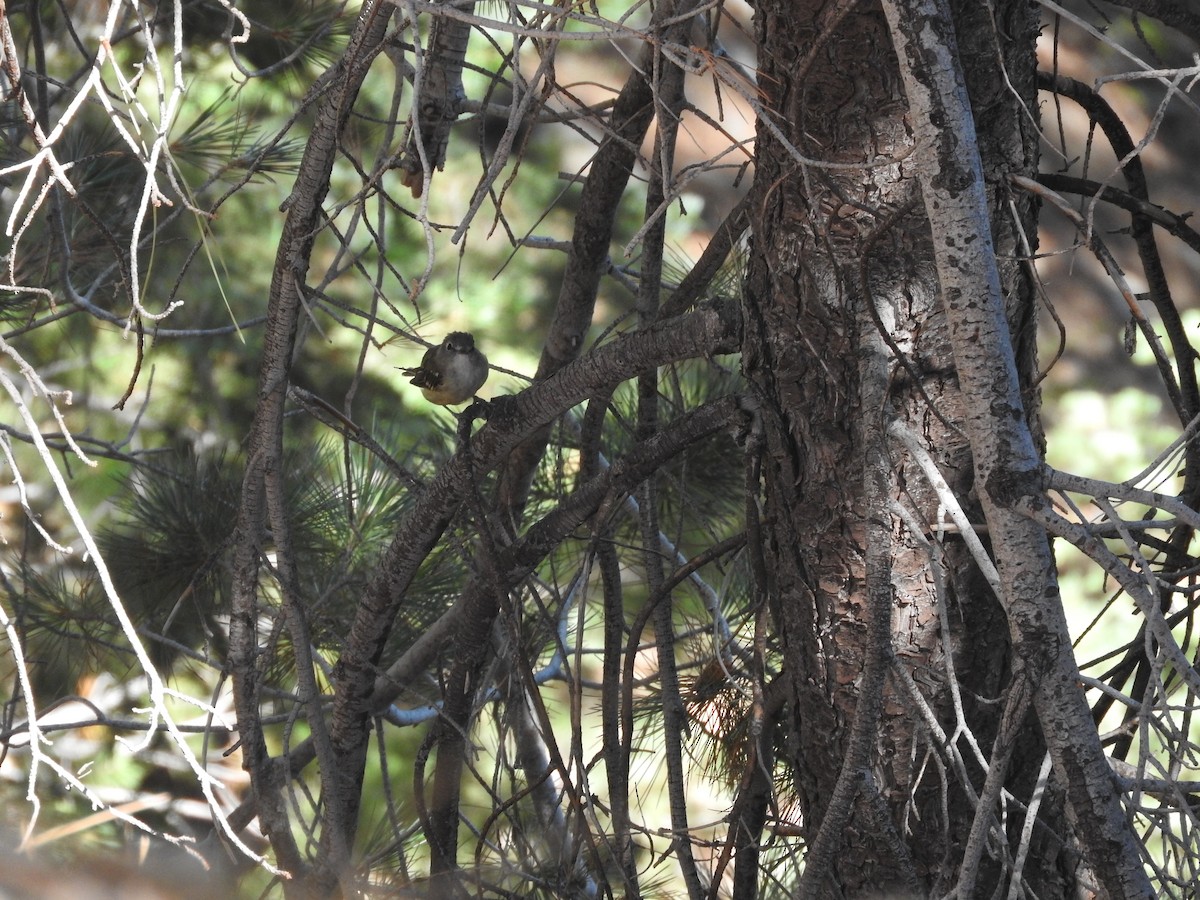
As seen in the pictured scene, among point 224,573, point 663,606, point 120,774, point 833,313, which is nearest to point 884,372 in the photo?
point 833,313

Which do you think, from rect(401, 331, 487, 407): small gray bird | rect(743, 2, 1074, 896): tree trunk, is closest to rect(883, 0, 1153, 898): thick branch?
rect(743, 2, 1074, 896): tree trunk

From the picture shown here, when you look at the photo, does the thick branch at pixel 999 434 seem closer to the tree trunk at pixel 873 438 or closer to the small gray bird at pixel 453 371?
the tree trunk at pixel 873 438

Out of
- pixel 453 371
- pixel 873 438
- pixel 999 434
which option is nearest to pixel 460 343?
pixel 453 371

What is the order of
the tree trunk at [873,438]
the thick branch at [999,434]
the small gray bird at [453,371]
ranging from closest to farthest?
the thick branch at [999,434] < the tree trunk at [873,438] < the small gray bird at [453,371]

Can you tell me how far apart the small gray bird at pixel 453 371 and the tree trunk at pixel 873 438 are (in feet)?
2.57

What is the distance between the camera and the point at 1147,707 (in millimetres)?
513

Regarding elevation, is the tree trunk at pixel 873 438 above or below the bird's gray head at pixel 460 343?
below

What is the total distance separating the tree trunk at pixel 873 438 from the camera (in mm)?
635

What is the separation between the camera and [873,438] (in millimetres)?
624

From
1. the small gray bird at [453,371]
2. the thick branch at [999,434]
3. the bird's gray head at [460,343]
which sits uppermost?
the bird's gray head at [460,343]

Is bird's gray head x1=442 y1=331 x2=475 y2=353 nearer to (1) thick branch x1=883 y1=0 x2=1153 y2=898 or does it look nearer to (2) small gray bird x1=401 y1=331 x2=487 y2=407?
(2) small gray bird x1=401 y1=331 x2=487 y2=407

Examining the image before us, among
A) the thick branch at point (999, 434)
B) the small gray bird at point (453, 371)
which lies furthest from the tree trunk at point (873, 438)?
the small gray bird at point (453, 371)

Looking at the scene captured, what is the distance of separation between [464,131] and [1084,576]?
7.43 feet

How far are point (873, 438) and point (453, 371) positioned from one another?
0.90 m
